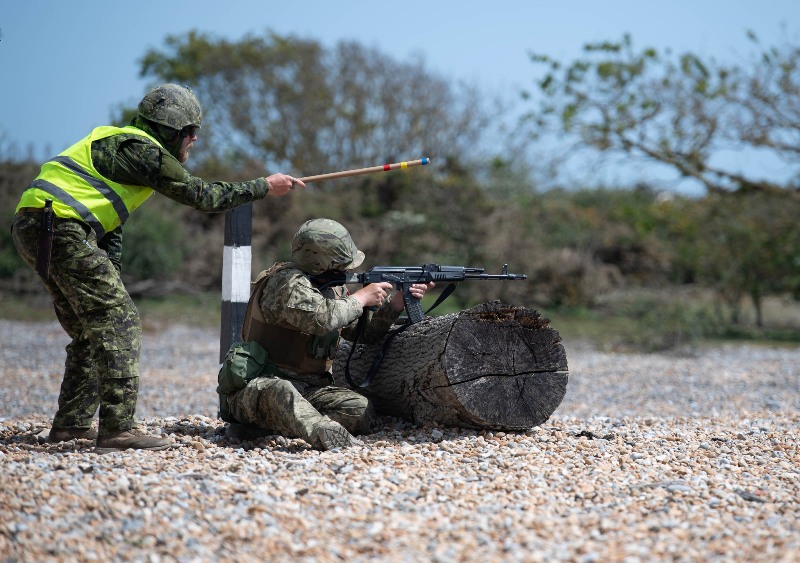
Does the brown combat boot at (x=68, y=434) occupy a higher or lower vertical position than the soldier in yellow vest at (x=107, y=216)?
lower

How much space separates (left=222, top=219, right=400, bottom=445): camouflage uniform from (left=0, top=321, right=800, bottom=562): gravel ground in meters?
0.17

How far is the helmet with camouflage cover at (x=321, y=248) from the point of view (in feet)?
18.5

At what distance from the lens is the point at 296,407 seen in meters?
5.45

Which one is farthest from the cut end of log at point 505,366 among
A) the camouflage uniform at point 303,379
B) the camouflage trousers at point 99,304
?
the camouflage trousers at point 99,304

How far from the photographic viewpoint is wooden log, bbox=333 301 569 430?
567cm

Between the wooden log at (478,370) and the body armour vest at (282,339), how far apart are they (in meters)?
0.55

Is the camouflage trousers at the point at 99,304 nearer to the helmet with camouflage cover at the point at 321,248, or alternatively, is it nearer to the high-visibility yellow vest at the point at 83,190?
the high-visibility yellow vest at the point at 83,190

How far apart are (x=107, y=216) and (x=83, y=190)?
0.20 metres

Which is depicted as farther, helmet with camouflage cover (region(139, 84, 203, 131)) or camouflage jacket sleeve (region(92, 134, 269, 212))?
helmet with camouflage cover (region(139, 84, 203, 131))

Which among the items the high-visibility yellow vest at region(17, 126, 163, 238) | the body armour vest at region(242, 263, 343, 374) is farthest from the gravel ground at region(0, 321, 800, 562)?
the high-visibility yellow vest at region(17, 126, 163, 238)

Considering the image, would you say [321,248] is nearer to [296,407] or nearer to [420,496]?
[296,407]

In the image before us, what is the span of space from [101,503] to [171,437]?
68.1 inches

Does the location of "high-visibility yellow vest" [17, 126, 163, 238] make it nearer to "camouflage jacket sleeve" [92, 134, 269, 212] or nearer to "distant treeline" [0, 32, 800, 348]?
"camouflage jacket sleeve" [92, 134, 269, 212]

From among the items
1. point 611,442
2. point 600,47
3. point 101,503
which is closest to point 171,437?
point 101,503
